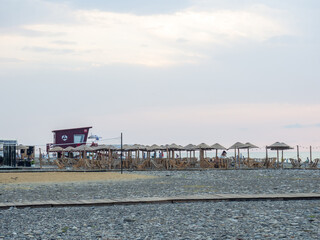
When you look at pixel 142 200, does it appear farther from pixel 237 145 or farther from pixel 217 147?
pixel 237 145

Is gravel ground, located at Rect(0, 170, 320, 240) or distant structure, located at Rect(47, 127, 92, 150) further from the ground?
distant structure, located at Rect(47, 127, 92, 150)

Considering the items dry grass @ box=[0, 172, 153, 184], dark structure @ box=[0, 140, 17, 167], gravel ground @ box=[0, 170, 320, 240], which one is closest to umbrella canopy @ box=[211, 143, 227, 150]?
dry grass @ box=[0, 172, 153, 184]

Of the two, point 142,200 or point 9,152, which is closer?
point 142,200

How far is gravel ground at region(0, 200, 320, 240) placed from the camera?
7.48 metres

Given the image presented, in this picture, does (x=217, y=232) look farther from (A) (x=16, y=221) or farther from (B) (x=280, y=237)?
(A) (x=16, y=221)

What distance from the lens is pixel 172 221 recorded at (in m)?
8.71

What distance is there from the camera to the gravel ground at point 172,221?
748cm

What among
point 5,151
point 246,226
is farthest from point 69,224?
point 5,151

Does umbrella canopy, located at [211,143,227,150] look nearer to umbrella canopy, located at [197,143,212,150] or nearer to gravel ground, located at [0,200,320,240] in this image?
umbrella canopy, located at [197,143,212,150]

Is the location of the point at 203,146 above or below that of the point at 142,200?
above

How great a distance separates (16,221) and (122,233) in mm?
2483

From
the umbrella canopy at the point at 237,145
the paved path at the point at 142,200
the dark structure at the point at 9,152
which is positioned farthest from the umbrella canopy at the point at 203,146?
the paved path at the point at 142,200

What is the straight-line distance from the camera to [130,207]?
10.8m

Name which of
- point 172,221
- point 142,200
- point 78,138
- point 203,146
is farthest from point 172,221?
point 78,138
